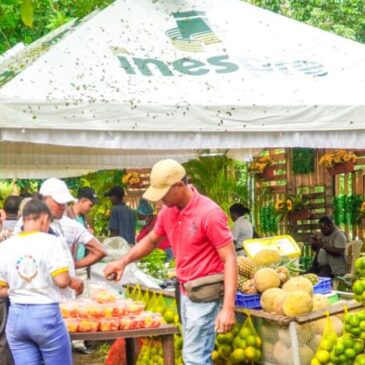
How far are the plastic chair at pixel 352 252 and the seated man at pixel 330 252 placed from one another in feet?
0.19

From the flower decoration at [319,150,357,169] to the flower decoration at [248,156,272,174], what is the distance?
5.48 feet

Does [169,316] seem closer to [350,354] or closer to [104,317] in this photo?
[104,317]

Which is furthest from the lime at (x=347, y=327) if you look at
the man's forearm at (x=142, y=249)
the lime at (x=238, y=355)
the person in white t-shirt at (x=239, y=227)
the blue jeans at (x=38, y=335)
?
the person in white t-shirt at (x=239, y=227)

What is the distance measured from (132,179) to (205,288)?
1020 cm

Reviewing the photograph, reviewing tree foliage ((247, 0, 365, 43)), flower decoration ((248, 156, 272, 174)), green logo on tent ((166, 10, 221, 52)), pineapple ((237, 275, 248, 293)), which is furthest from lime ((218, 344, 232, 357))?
tree foliage ((247, 0, 365, 43))

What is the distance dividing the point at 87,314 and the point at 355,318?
72.1 inches

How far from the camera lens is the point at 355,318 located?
17.5 feet

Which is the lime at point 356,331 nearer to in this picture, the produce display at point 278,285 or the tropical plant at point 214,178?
the produce display at point 278,285

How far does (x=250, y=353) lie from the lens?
5645 mm

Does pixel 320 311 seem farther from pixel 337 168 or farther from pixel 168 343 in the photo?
pixel 337 168

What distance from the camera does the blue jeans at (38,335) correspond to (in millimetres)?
4934

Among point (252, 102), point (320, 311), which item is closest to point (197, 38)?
point (252, 102)

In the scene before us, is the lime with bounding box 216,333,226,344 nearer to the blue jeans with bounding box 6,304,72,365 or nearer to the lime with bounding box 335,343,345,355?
the lime with bounding box 335,343,345,355

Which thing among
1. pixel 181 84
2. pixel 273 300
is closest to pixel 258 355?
pixel 273 300
